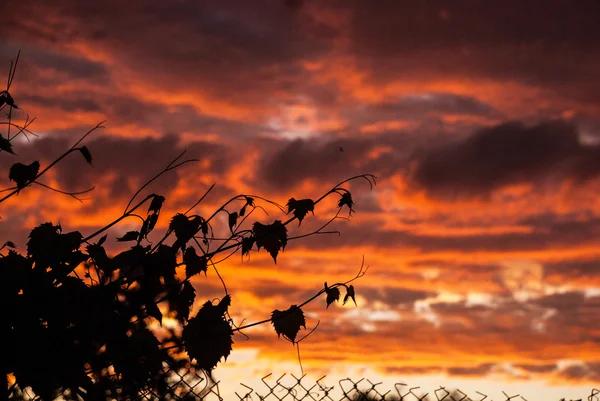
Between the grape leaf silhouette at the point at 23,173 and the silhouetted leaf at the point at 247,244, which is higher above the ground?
the grape leaf silhouette at the point at 23,173

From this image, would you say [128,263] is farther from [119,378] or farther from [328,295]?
[328,295]

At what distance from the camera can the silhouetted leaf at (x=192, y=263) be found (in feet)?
12.9

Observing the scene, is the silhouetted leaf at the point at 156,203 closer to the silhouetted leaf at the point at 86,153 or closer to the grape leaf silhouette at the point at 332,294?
the silhouetted leaf at the point at 86,153

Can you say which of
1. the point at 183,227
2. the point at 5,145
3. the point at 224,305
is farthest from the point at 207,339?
the point at 5,145

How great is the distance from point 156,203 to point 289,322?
3.10ft

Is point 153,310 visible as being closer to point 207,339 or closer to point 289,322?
point 207,339

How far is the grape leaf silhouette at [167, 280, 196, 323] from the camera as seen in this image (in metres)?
3.89

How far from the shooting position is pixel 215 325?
144 inches

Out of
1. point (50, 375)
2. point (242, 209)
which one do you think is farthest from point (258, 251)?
point (50, 375)

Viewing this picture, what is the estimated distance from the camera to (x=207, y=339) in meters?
3.63

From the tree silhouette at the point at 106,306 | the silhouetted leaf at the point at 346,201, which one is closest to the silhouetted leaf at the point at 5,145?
the tree silhouette at the point at 106,306

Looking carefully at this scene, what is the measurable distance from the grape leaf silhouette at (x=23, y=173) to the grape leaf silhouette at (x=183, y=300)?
948 mm

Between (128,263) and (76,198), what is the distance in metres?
0.54

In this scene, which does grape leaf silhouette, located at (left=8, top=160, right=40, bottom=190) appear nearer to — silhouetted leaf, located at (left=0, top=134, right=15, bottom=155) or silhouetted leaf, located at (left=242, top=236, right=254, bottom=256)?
silhouetted leaf, located at (left=0, top=134, right=15, bottom=155)
